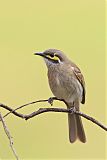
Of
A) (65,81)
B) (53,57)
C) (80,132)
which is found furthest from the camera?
(80,132)

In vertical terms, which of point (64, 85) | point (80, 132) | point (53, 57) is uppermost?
point (53, 57)

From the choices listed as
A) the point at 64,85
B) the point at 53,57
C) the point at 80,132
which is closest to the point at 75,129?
the point at 80,132

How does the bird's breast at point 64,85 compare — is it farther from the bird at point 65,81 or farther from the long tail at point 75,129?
the long tail at point 75,129

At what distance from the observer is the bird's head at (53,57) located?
258 centimetres

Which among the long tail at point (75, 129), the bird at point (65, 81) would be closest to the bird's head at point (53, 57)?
the bird at point (65, 81)

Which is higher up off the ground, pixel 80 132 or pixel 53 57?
pixel 53 57

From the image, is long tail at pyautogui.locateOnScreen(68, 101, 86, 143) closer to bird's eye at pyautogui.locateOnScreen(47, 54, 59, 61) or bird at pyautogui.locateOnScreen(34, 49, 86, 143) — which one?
bird at pyautogui.locateOnScreen(34, 49, 86, 143)

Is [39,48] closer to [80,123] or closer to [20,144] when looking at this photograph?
[20,144]

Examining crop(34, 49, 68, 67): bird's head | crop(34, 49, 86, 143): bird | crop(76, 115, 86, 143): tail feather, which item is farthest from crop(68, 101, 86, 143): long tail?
crop(34, 49, 68, 67): bird's head

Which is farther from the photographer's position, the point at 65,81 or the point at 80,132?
the point at 80,132

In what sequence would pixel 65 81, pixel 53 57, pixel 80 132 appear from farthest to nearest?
pixel 80 132
pixel 65 81
pixel 53 57

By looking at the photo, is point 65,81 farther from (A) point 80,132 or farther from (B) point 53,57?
(A) point 80,132

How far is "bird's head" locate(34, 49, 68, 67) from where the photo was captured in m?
2.58

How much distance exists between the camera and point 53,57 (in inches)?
106
